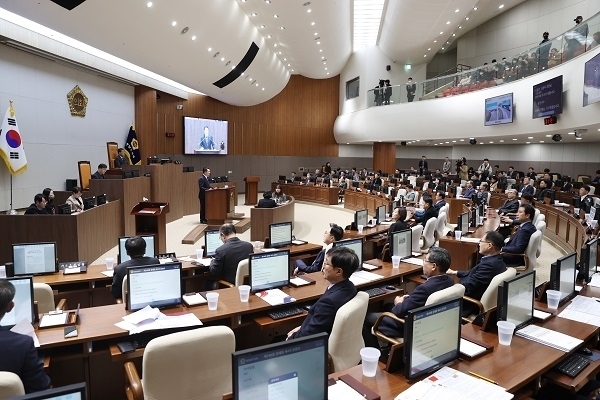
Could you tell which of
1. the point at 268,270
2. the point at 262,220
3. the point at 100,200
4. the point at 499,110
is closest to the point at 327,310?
the point at 268,270

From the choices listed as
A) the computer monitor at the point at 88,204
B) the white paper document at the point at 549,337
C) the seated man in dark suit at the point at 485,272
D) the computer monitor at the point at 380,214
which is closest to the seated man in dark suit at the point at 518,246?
the seated man in dark suit at the point at 485,272

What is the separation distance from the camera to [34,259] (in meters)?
4.80

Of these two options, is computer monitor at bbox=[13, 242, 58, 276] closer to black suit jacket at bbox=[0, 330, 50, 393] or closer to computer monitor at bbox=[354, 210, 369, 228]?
black suit jacket at bbox=[0, 330, 50, 393]

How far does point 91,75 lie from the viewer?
12234mm

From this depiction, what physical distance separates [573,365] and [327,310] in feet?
5.47

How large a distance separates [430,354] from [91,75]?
1270cm

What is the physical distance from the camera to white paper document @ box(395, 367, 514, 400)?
227cm

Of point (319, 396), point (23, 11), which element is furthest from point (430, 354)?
point (23, 11)

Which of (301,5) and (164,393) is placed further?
(301,5)

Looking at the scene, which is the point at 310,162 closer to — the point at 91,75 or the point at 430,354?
the point at 91,75

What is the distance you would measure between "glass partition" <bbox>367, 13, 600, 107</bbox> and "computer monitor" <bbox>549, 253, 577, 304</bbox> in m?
6.31

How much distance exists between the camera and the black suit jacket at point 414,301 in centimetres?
342

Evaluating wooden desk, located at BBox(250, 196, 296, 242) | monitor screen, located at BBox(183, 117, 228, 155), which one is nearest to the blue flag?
monitor screen, located at BBox(183, 117, 228, 155)

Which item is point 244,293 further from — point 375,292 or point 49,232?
point 49,232
